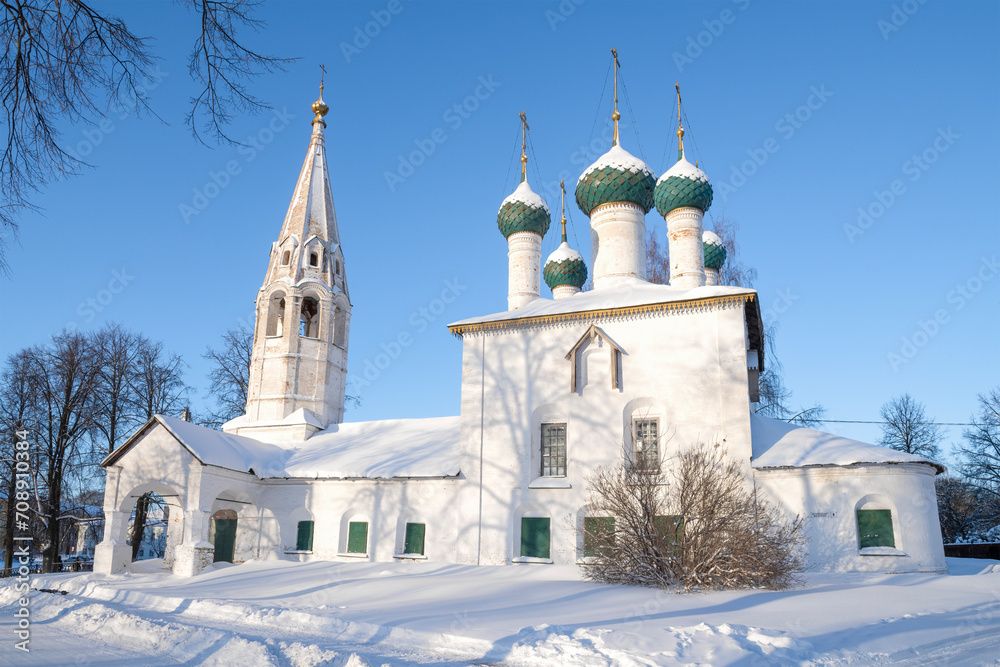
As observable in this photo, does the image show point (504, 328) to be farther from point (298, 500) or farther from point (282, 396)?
point (282, 396)

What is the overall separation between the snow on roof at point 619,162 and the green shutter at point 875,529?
921cm

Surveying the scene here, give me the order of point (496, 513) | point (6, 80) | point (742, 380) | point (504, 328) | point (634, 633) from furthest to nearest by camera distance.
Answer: point (504, 328) < point (496, 513) < point (742, 380) < point (634, 633) < point (6, 80)

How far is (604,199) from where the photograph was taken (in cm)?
1741

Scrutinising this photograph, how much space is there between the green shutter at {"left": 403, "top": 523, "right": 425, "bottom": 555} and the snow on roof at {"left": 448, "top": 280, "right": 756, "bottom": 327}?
15.4ft

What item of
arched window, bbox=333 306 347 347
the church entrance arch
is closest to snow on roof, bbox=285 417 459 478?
the church entrance arch

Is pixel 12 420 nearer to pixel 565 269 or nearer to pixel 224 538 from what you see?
pixel 224 538

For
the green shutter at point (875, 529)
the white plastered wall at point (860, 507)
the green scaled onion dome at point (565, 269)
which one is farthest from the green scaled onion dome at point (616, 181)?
the green shutter at point (875, 529)

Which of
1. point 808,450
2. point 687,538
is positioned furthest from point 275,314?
point 808,450

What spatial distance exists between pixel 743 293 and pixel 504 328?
5.24 meters

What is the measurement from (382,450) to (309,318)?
595cm

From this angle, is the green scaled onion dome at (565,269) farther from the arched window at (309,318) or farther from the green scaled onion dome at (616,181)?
the arched window at (309,318)

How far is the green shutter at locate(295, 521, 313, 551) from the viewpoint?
16906 millimetres

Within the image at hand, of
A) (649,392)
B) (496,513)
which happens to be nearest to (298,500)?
(496,513)

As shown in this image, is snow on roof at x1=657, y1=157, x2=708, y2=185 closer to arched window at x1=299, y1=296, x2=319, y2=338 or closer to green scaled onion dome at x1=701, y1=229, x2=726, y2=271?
green scaled onion dome at x1=701, y1=229, x2=726, y2=271
